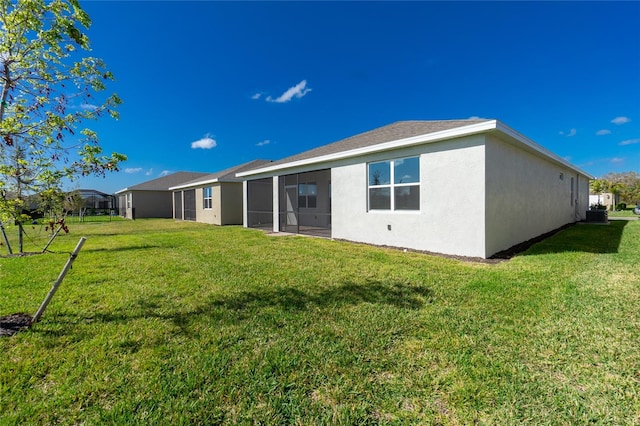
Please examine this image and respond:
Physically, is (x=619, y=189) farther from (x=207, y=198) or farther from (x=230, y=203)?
(x=207, y=198)

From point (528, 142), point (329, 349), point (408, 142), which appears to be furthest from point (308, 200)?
point (329, 349)

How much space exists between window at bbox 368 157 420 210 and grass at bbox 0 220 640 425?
9.90ft

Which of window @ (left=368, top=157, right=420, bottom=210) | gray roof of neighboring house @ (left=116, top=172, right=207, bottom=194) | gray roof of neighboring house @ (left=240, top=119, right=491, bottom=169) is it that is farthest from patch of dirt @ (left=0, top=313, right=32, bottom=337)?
gray roof of neighboring house @ (left=116, top=172, right=207, bottom=194)

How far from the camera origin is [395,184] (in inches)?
325

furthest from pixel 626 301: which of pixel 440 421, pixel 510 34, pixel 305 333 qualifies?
pixel 510 34

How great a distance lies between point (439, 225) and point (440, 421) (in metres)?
6.03

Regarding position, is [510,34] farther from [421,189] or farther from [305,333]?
[305,333]

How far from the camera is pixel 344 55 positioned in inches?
626

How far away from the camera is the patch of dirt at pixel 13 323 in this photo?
311 cm

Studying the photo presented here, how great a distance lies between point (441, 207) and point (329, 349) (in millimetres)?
5638

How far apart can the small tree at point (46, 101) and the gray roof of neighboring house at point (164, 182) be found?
Result: 27752mm

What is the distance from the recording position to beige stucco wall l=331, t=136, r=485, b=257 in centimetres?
655

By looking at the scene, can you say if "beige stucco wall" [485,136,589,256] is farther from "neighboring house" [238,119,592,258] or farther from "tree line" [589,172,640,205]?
"tree line" [589,172,640,205]

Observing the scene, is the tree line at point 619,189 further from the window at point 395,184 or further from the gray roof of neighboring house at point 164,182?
the gray roof of neighboring house at point 164,182
